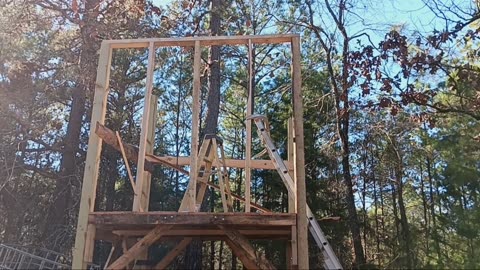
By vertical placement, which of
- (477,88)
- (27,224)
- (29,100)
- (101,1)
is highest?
(101,1)

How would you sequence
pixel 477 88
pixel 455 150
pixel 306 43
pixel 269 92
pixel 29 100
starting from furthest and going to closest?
1. pixel 269 92
2. pixel 306 43
3. pixel 29 100
4. pixel 455 150
5. pixel 477 88

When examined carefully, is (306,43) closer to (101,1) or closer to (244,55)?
(244,55)

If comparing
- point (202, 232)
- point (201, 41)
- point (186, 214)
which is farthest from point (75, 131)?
point (186, 214)

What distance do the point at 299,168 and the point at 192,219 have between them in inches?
43.6

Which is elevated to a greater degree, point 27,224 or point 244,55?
point 244,55

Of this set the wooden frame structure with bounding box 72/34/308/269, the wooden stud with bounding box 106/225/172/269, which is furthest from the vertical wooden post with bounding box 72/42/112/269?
the wooden stud with bounding box 106/225/172/269

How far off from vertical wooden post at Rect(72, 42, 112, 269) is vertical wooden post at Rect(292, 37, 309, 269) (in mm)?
1909

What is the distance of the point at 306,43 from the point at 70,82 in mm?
7280

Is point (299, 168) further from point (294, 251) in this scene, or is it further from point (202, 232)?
point (202, 232)

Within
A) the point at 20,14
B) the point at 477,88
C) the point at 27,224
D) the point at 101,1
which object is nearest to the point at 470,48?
the point at 477,88

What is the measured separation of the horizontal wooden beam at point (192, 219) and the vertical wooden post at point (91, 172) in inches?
3.8

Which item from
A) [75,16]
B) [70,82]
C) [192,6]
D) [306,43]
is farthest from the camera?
[306,43]

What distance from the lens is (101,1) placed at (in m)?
10.7

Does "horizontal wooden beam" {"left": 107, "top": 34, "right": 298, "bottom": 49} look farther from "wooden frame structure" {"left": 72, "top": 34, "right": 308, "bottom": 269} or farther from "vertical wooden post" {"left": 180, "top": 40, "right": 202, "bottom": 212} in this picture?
"vertical wooden post" {"left": 180, "top": 40, "right": 202, "bottom": 212}
